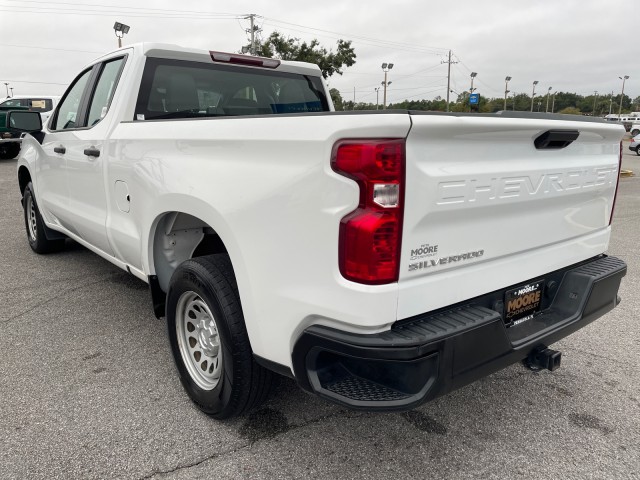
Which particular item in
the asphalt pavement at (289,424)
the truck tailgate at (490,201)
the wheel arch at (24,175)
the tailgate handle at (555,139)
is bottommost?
the asphalt pavement at (289,424)

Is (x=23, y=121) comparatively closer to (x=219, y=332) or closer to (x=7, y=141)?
(x=219, y=332)

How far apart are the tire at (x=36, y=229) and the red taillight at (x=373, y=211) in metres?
4.73

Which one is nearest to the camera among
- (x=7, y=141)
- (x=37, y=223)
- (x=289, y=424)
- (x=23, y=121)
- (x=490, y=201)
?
(x=490, y=201)

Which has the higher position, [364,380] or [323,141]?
[323,141]

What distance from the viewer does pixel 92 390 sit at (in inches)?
114

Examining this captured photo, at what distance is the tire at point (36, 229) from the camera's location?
5492 millimetres

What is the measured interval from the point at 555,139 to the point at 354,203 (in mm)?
1073

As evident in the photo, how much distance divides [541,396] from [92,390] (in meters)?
2.60

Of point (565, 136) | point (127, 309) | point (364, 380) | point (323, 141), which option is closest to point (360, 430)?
point (364, 380)

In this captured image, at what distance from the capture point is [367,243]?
1.73m

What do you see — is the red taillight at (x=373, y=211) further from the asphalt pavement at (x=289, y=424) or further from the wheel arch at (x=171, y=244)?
the wheel arch at (x=171, y=244)

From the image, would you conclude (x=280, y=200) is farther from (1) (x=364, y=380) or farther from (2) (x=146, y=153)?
(2) (x=146, y=153)

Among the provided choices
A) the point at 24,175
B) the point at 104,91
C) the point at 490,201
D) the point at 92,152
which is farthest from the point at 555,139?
the point at 24,175

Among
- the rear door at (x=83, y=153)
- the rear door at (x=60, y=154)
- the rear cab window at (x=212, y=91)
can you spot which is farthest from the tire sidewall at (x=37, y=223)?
the rear cab window at (x=212, y=91)
